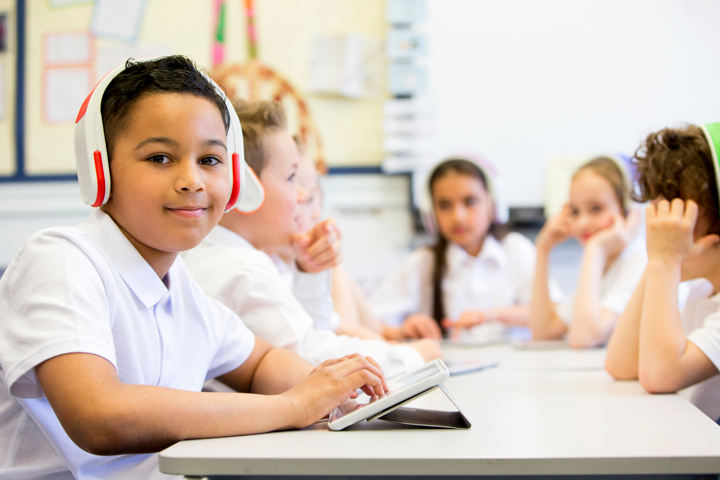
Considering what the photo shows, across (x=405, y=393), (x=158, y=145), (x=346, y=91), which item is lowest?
(x=405, y=393)

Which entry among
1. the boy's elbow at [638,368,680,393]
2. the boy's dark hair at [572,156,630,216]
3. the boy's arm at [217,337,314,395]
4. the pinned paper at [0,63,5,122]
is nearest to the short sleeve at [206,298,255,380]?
the boy's arm at [217,337,314,395]

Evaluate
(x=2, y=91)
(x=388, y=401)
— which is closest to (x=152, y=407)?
(x=388, y=401)

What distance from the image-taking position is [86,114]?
0.67 meters

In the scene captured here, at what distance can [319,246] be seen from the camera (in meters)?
1.23

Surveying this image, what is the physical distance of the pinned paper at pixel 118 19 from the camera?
105 inches

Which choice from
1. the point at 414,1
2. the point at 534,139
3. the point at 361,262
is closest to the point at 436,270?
the point at 361,262

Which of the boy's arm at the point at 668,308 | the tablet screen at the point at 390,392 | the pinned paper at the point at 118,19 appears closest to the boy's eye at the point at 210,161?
the tablet screen at the point at 390,392

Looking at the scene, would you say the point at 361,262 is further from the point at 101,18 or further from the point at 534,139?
the point at 101,18

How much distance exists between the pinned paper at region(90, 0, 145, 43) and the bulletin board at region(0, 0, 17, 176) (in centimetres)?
36

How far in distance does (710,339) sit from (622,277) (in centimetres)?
76

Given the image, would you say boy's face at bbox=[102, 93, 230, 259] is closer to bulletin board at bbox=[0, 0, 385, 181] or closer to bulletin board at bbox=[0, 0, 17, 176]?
bulletin board at bbox=[0, 0, 385, 181]

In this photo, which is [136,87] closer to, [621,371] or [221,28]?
[621,371]

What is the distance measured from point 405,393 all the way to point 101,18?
8.69 ft

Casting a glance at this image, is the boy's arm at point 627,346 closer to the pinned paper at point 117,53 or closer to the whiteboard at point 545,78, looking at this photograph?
the whiteboard at point 545,78
